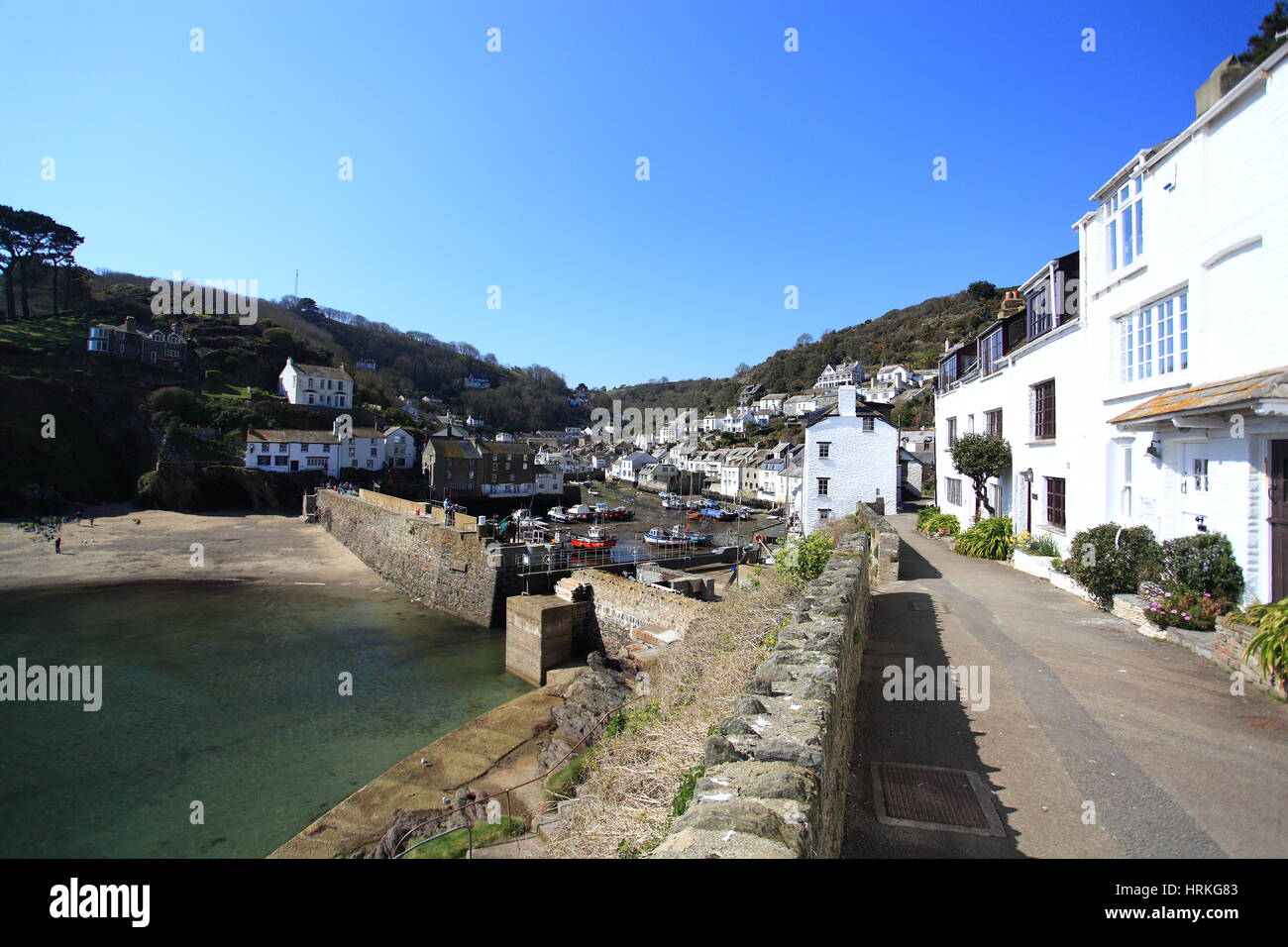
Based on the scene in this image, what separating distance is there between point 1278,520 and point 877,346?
13660cm

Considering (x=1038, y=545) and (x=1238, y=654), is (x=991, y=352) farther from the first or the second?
(x=1238, y=654)

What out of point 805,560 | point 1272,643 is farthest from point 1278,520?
point 805,560

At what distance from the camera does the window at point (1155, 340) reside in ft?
32.1

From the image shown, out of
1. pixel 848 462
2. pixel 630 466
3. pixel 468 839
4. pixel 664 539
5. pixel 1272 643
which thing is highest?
pixel 630 466

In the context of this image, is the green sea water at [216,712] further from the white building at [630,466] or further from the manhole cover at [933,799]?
the white building at [630,466]

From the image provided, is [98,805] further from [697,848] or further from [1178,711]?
[1178,711]

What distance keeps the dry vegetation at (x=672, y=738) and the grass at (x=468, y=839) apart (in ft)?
4.74

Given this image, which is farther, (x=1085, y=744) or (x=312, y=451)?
(x=312, y=451)

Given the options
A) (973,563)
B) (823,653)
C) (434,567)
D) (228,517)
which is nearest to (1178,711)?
(823,653)

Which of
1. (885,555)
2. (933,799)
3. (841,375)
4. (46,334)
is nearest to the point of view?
(933,799)

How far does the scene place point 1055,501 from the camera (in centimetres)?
1484

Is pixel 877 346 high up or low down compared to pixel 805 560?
up
